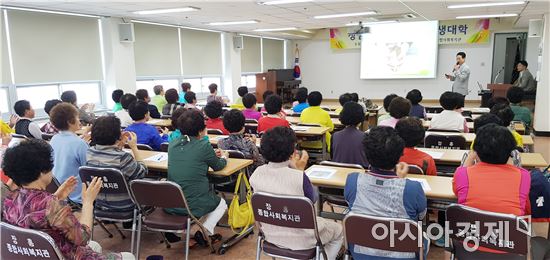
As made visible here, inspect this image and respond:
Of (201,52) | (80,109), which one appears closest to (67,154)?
(80,109)

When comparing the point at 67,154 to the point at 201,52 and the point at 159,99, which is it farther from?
the point at 201,52

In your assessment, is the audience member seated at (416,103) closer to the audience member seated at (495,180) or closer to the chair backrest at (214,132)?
the chair backrest at (214,132)

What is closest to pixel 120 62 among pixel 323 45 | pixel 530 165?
pixel 530 165

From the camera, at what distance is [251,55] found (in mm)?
13500

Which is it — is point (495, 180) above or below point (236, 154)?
above

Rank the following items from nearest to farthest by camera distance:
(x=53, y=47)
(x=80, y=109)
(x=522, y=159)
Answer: (x=522, y=159) → (x=80, y=109) → (x=53, y=47)

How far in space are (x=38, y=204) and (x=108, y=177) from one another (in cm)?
104

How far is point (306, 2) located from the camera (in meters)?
6.66

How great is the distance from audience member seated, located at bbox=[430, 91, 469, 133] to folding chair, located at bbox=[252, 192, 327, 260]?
302cm

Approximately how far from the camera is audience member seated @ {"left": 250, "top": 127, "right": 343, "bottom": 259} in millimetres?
2215

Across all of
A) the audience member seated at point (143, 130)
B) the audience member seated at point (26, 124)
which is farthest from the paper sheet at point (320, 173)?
the audience member seated at point (26, 124)

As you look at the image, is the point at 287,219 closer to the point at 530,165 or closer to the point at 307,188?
the point at 307,188

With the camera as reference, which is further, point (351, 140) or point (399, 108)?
point (399, 108)

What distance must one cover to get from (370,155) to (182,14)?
21.7 feet
